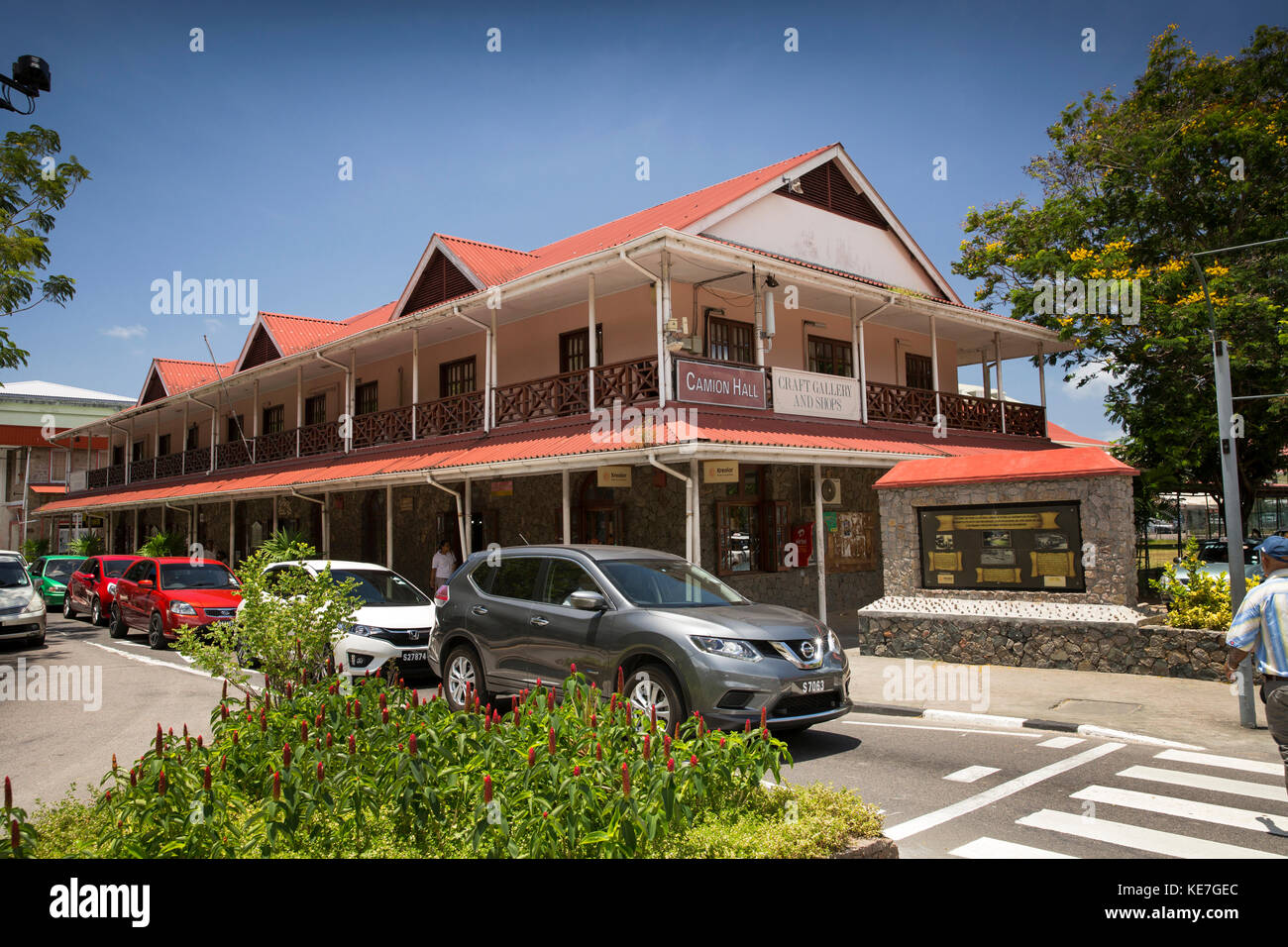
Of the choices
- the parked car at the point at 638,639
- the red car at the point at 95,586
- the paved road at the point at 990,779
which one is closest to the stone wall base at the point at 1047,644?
the paved road at the point at 990,779

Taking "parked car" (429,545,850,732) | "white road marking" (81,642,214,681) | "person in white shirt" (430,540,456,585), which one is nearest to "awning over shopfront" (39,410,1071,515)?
"person in white shirt" (430,540,456,585)

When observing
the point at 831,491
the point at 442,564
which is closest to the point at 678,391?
the point at 831,491

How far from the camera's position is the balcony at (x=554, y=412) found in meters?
15.1

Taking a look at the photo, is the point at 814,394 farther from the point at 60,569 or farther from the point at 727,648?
the point at 60,569

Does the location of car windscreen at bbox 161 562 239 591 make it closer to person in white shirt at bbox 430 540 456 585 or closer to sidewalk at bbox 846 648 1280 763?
person in white shirt at bbox 430 540 456 585

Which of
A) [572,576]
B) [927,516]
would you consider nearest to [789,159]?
[927,516]

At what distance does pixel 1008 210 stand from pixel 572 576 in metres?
19.1

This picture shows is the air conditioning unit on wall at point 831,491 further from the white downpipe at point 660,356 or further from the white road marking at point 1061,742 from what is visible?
the white road marking at point 1061,742

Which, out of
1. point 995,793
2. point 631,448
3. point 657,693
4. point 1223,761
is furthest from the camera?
point 631,448

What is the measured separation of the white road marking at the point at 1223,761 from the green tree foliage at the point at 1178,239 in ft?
41.9

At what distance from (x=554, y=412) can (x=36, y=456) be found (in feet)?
150

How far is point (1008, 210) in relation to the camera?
22594 millimetres

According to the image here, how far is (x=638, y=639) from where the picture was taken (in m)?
7.24
